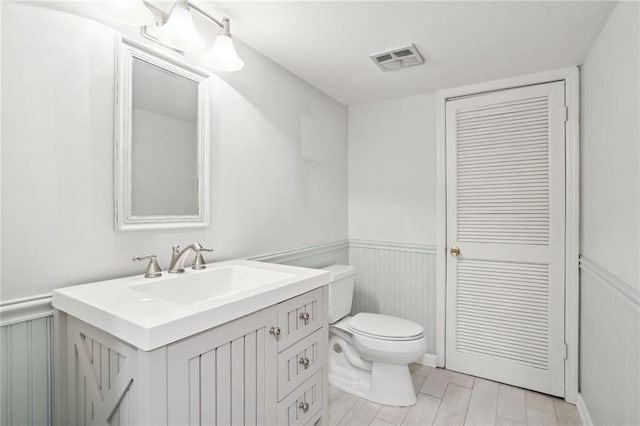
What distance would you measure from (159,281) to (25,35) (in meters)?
0.91

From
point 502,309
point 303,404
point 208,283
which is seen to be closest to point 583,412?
point 502,309

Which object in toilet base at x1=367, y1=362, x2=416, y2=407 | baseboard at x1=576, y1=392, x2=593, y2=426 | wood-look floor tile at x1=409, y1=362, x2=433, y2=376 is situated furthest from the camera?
wood-look floor tile at x1=409, y1=362, x2=433, y2=376

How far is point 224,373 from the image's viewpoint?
1.00 meters

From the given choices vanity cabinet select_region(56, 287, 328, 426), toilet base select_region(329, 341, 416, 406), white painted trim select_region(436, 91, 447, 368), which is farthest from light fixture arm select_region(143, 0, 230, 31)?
toilet base select_region(329, 341, 416, 406)

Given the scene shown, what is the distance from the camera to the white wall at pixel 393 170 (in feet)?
8.29

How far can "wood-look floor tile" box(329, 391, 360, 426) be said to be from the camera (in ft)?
6.10

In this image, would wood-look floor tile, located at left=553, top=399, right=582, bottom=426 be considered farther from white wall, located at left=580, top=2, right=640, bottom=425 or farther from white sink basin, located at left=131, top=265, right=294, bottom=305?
white sink basin, located at left=131, top=265, right=294, bottom=305

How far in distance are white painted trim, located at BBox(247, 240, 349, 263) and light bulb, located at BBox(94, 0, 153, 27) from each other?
1187 millimetres

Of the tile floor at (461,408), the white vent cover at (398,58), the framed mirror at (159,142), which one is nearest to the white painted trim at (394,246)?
the tile floor at (461,408)

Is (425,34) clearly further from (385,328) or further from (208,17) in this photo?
(385,328)

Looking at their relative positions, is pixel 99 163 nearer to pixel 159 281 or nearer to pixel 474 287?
pixel 159 281

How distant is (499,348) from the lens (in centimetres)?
228

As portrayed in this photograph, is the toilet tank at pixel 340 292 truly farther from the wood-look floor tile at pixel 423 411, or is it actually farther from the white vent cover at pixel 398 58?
the white vent cover at pixel 398 58

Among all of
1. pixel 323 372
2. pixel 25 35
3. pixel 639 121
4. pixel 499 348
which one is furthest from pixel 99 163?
pixel 499 348
